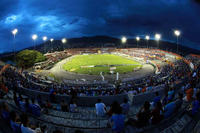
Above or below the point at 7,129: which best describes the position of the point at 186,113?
above

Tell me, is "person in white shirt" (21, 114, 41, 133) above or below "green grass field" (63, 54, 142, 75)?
above

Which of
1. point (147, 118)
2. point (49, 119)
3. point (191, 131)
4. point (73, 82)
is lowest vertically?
point (73, 82)

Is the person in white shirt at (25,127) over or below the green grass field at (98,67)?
over

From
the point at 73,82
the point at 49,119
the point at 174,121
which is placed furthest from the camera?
the point at 73,82

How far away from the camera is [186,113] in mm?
5094

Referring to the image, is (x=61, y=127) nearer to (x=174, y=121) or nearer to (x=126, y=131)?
(x=126, y=131)

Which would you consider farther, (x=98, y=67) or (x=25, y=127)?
(x=98, y=67)

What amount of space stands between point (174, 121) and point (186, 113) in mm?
935

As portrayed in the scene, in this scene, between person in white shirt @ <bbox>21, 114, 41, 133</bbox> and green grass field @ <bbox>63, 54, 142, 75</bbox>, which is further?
green grass field @ <bbox>63, 54, 142, 75</bbox>

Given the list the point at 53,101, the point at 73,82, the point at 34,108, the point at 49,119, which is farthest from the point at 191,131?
the point at 73,82

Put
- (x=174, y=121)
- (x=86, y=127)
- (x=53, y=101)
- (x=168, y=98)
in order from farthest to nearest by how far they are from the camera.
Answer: (x=53, y=101) → (x=168, y=98) → (x=86, y=127) → (x=174, y=121)

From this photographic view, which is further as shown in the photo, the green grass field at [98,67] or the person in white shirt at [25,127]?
the green grass field at [98,67]

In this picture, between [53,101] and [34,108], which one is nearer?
[34,108]

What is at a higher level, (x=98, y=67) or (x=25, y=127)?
(x=25, y=127)
